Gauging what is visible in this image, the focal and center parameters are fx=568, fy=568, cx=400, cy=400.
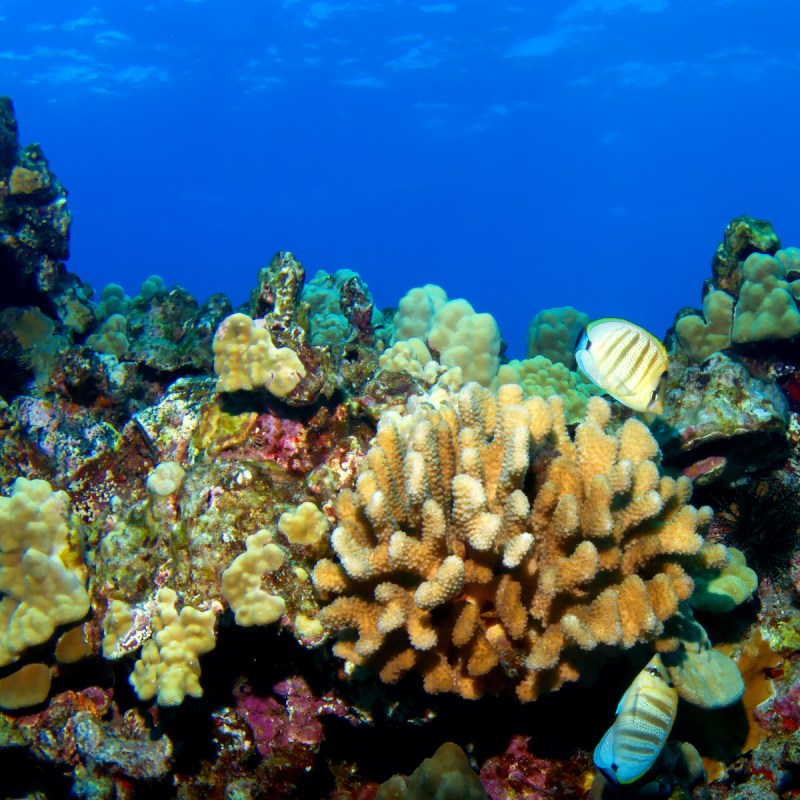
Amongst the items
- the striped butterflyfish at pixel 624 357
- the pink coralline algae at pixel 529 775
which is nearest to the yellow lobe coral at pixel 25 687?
the pink coralline algae at pixel 529 775

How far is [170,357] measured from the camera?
7.09 metres

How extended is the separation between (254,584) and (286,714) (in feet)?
2.92

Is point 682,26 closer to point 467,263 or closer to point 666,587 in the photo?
point 666,587

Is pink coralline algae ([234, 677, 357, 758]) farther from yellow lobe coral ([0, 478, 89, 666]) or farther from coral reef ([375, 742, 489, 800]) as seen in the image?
yellow lobe coral ([0, 478, 89, 666])

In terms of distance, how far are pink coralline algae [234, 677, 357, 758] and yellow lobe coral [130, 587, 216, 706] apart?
479mm

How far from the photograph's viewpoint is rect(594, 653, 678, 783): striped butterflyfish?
2.26 meters

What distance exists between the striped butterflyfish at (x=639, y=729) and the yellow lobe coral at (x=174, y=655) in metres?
2.03

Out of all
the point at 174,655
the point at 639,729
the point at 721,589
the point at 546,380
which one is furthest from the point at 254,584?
the point at 546,380

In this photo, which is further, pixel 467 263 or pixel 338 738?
pixel 467 263

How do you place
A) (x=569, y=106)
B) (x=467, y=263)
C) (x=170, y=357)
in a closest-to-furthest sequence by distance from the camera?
(x=170, y=357) < (x=569, y=106) < (x=467, y=263)

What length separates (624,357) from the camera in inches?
105

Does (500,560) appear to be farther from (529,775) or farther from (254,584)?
(529,775)

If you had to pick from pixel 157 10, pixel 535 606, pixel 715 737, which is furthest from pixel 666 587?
pixel 157 10

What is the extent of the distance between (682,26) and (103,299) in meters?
76.0
